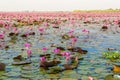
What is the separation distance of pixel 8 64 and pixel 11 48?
9.53 feet

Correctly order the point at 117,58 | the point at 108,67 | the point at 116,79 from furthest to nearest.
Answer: the point at 117,58
the point at 108,67
the point at 116,79

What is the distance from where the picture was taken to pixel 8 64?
768cm

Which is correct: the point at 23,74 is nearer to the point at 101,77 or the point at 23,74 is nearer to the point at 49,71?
the point at 49,71

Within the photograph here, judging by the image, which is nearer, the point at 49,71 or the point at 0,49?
the point at 49,71

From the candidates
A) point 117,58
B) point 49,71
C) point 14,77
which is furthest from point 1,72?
point 117,58

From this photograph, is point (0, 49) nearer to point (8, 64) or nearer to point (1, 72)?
point (8, 64)

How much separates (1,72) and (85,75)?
6.89ft

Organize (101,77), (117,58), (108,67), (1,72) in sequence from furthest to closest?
(117,58) → (108,67) → (1,72) → (101,77)

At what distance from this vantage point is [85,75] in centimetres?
657

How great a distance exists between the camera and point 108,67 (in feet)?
24.2

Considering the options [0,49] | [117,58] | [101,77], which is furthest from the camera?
[0,49]

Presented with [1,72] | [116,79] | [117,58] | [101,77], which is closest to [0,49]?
[1,72]

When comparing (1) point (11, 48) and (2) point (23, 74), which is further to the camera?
(1) point (11, 48)

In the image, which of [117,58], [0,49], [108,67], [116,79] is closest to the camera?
[116,79]
